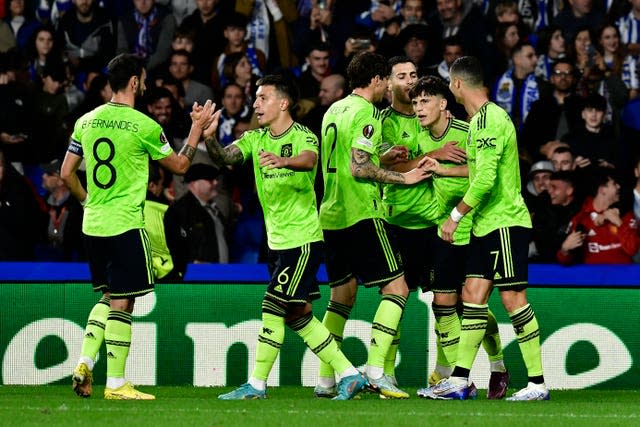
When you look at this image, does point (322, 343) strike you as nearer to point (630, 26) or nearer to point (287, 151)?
point (287, 151)

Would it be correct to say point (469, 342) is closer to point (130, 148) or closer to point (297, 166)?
point (297, 166)

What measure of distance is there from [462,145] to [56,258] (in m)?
4.91

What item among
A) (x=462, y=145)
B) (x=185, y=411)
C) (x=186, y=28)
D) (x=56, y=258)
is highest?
(x=186, y=28)

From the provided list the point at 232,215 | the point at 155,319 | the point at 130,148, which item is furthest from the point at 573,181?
the point at 130,148

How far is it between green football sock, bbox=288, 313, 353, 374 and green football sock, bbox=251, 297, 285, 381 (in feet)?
0.49

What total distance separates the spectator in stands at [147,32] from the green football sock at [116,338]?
669 cm

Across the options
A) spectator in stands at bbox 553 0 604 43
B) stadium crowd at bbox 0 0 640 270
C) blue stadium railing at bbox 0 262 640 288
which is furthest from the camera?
spectator in stands at bbox 553 0 604 43

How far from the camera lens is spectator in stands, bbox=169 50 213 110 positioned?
1502 centimetres

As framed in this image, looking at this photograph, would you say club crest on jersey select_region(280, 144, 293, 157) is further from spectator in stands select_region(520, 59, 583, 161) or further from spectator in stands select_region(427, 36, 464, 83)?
spectator in stands select_region(427, 36, 464, 83)

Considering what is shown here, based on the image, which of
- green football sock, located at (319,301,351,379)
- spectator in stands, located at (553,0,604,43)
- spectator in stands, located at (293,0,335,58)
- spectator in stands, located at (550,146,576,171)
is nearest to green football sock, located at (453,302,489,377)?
green football sock, located at (319,301,351,379)

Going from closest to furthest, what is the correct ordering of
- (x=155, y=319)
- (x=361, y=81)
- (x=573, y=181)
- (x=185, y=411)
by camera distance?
1. (x=185, y=411)
2. (x=361, y=81)
3. (x=155, y=319)
4. (x=573, y=181)

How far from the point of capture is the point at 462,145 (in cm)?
998

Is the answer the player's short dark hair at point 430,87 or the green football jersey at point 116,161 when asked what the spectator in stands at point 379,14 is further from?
the green football jersey at point 116,161

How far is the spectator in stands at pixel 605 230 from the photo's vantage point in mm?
12188
